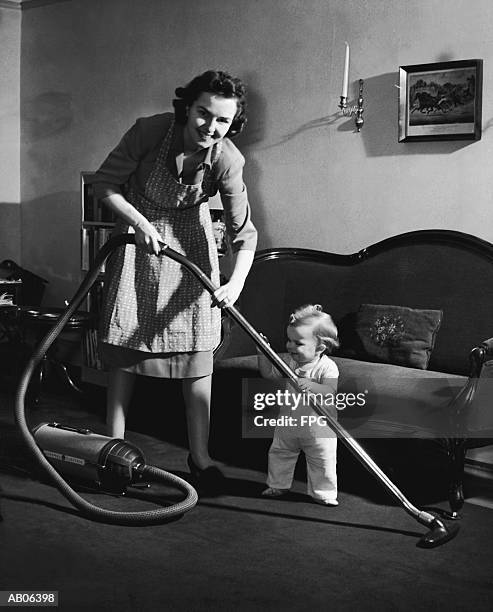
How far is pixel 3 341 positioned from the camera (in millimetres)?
5961

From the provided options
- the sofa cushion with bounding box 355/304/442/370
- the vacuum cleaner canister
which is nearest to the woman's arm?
the vacuum cleaner canister

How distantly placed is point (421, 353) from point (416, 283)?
1.16 ft

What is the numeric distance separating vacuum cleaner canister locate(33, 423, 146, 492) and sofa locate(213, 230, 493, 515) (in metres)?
0.65

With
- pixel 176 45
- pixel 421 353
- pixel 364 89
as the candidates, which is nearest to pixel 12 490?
pixel 421 353

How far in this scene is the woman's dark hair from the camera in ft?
9.56

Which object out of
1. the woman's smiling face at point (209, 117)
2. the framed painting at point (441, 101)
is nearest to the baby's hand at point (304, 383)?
the woman's smiling face at point (209, 117)

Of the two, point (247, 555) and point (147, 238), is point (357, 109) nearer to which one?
point (147, 238)

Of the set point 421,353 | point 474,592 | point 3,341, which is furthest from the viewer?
point 3,341

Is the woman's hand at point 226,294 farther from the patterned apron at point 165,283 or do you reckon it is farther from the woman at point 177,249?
the patterned apron at point 165,283

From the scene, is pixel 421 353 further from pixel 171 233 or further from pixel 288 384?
pixel 171 233

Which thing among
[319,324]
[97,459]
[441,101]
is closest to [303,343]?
[319,324]

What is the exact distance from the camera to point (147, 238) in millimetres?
2869

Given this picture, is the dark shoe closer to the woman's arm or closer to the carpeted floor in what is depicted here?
the carpeted floor

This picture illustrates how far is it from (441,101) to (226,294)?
1.59 m
